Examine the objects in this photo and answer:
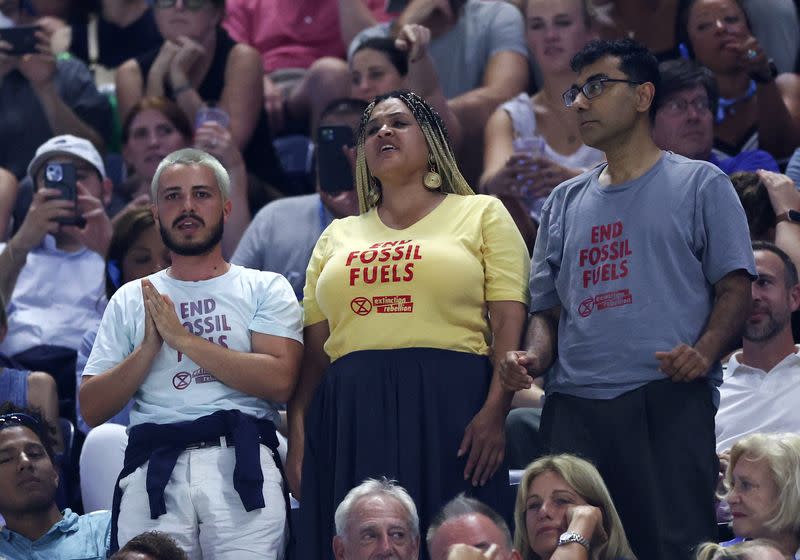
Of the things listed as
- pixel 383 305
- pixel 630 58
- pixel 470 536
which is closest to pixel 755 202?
pixel 630 58

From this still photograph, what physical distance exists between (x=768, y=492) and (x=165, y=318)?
1.92 metres

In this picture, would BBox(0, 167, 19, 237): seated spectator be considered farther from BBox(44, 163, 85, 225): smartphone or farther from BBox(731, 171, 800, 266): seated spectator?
BBox(731, 171, 800, 266): seated spectator

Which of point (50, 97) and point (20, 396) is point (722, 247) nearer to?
point (20, 396)

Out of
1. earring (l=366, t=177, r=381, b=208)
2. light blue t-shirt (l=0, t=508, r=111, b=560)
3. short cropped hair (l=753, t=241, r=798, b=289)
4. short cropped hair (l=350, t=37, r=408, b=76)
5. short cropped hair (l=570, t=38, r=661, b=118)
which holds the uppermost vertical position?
short cropped hair (l=350, t=37, r=408, b=76)

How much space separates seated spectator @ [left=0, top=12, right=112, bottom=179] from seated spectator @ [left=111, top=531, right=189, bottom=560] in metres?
3.64

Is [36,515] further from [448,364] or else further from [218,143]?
[218,143]

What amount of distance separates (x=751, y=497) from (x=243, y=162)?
352 cm

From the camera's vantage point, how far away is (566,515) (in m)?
4.55

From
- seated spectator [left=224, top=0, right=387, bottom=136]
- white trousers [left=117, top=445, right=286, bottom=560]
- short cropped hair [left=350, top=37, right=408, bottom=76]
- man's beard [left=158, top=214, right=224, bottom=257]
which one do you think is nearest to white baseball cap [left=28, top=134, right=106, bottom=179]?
seated spectator [left=224, top=0, right=387, bottom=136]

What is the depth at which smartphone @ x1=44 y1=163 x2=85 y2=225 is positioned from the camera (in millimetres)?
6926

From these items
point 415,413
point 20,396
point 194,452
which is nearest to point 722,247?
point 415,413

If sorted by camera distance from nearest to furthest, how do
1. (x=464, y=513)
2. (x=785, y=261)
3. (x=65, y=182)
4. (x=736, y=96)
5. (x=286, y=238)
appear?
1. (x=464, y=513)
2. (x=785, y=261)
3. (x=286, y=238)
4. (x=65, y=182)
5. (x=736, y=96)

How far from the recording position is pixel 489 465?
4.70 metres

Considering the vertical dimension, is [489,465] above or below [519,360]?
below
